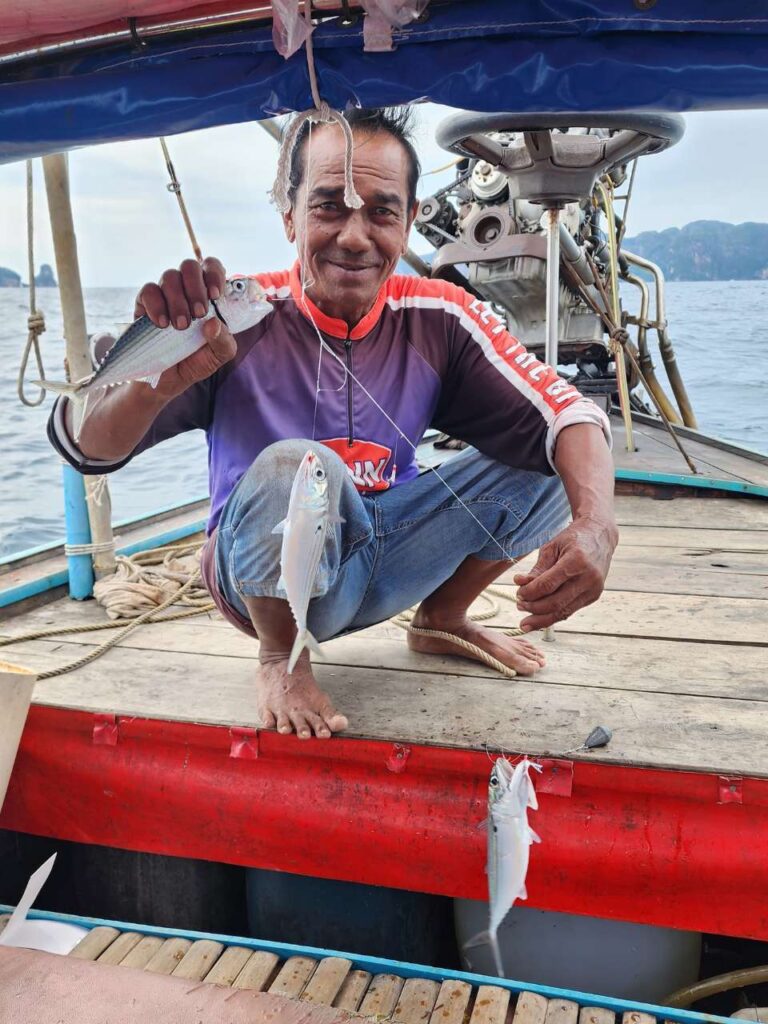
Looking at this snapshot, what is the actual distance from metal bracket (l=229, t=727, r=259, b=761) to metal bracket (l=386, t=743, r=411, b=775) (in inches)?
14.3

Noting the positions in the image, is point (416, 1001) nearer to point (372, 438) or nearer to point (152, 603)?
point (372, 438)

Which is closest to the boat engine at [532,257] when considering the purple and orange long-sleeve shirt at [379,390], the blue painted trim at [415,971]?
the purple and orange long-sleeve shirt at [379,390]

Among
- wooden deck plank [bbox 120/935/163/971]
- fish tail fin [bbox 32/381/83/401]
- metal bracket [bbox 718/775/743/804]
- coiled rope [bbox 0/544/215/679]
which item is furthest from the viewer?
coiled rope [bbox 0/544/215/679]

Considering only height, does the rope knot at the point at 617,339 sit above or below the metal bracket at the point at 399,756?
above

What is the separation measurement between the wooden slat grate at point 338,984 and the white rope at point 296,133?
1745 millimetres

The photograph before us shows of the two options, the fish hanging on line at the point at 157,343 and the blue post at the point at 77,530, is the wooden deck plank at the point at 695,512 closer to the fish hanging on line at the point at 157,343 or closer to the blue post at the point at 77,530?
the blue post at the point at 77,530

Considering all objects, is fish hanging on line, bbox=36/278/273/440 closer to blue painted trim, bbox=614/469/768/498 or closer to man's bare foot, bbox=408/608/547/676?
man's bare foot, bbox=408/608/547/676

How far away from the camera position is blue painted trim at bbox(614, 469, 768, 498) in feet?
16.9

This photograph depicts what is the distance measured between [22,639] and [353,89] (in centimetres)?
214

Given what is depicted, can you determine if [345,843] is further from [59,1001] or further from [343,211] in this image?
[343,211]

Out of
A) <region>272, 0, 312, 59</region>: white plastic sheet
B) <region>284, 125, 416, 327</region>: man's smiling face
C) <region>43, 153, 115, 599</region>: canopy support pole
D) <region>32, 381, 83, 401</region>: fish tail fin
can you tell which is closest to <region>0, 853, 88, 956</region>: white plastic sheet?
<region>32, 381, 83, 401</region>: fish tail fin

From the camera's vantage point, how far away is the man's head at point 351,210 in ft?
7.28

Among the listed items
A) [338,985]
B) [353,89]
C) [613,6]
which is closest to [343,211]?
[353,89]

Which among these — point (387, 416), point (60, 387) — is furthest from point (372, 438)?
point (60, 387)
